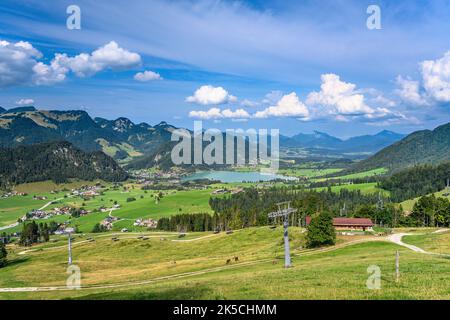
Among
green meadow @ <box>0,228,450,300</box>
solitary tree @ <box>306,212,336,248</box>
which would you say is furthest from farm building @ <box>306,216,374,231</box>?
solitary tree @ <box>306,212,336,248</box>

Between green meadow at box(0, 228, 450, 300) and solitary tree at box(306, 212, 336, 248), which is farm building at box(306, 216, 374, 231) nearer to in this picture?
green meadow at box(0, 228, 450, 300)

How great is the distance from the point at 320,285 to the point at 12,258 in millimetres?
134892

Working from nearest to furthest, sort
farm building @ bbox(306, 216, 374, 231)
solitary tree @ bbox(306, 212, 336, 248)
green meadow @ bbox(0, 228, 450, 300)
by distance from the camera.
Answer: green meadow @ bbox(0, 228, 450, 300)
solitary tree @ bbox(306, 212, 336, 248)
farm building @ bbox(306, 216, 374, 231)

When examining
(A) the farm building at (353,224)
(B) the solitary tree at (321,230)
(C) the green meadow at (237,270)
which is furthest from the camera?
(A) the farm building at (353,224)

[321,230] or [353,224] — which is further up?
[321,230]

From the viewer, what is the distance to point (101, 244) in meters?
147

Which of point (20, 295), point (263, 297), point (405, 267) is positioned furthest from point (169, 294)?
point (20, 295)

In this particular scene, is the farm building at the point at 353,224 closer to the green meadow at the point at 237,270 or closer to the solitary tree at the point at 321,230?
the green meadow at the point at 237,270

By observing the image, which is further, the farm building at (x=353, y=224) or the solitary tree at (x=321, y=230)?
the farm building at (x=353, y=224)

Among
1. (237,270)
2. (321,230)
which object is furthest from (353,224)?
(237,270)

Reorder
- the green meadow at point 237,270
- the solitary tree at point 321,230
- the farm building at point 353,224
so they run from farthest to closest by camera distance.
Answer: the farm building at point 353,224, the solitary tree at point 321,230, the green meadow at point 237,270

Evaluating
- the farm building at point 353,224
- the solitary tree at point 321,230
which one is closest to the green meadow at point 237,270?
the solitary tree at point 321,230

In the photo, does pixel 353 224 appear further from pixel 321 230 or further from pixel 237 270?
pixel 237 270
